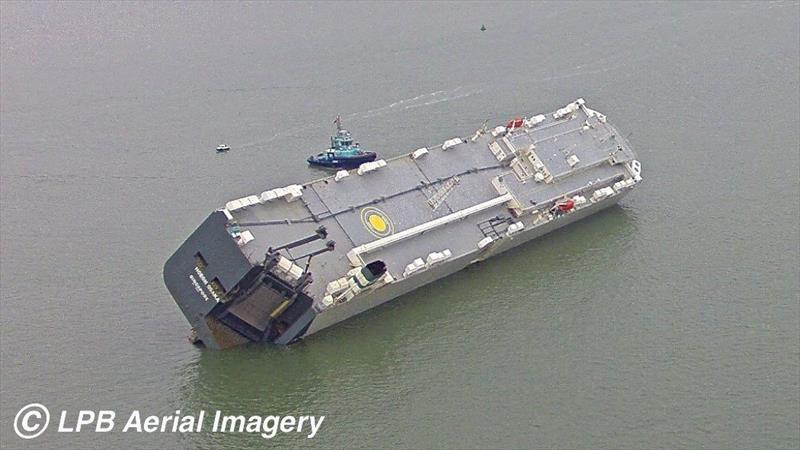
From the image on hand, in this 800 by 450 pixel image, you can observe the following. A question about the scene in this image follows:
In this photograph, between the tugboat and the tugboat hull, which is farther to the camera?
the tugboat

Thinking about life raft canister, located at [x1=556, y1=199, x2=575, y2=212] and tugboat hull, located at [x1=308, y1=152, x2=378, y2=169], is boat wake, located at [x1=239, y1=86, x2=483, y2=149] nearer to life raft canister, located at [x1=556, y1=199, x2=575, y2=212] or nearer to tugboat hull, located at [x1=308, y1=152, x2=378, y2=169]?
tugboat hull, located at [x1=308, y1=152, x2=378, y2=169]

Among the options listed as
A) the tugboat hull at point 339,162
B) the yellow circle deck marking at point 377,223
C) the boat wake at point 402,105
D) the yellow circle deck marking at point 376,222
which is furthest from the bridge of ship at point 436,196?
the boat wake at point 402,105

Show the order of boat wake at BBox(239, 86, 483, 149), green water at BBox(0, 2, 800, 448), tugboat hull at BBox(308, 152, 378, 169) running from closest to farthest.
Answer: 1. green water at BBox(0, 2, 800, 448)
2. tugboat hull at BBox(308, 152, 378, 169)
3. boat wake at BBox(239, 86, 483, 149)

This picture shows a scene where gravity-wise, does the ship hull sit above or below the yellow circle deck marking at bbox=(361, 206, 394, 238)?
below

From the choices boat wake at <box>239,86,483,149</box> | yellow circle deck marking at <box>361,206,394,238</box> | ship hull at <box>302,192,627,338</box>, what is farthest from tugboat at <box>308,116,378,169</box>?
ship hull at <box>302,192,627,338</box>

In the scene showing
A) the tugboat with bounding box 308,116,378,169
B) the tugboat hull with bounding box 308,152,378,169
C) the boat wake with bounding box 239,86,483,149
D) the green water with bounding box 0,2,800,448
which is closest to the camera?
the green water with bounding box 0,2,800,448

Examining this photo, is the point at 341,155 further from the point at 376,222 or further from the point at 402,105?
the point at 376,222

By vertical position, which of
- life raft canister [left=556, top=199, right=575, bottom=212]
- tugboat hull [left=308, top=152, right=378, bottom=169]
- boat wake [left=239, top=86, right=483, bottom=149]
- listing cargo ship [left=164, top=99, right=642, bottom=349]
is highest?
boat wake [left=239, top=86, right=483, bottom=149]

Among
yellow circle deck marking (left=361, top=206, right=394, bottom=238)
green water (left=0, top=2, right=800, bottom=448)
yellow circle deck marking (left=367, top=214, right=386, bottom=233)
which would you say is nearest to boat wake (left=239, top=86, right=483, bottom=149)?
green water (left=0, top=2, right=800, bottom=448)
